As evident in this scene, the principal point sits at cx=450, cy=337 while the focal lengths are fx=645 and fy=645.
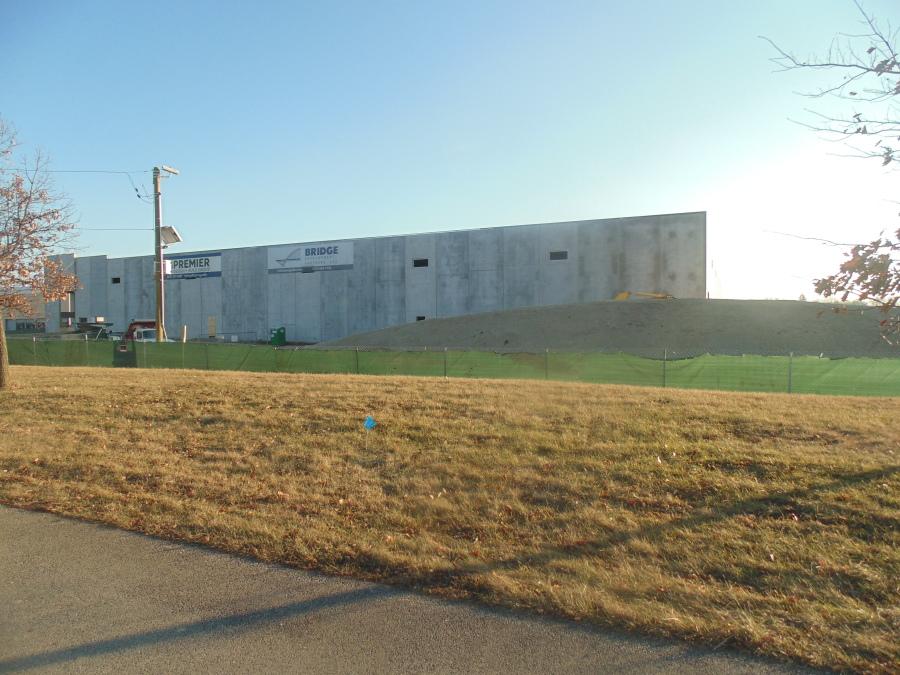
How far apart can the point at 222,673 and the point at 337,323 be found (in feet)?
159

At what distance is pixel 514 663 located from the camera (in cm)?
352

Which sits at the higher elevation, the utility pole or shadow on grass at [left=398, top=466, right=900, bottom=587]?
the utility pole

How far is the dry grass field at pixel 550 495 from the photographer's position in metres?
4.20

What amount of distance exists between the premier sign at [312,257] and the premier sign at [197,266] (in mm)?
5709

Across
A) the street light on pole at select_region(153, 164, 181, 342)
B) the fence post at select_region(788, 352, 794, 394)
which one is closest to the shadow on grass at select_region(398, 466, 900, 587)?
the fence post at select_region(788, 352, 794, 394)

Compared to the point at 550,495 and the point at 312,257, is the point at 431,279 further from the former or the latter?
the point at 550,495

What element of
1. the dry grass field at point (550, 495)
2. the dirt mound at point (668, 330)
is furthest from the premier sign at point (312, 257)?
the dry grass field at point (550, 495)

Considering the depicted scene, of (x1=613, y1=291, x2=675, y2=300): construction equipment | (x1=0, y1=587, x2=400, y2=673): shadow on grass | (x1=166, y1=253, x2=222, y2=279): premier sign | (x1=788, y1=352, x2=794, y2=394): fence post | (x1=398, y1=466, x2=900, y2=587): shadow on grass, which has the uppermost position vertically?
(x1=166, y1=253, x2=222, y2=279): premier sign

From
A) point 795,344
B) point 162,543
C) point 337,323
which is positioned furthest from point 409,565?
point 337,323

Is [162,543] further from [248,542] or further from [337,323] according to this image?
[337,323]

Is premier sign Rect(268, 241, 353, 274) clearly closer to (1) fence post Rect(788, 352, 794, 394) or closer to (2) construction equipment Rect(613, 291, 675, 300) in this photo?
(2) construction equipment Rect(613, 291, 675, 300)

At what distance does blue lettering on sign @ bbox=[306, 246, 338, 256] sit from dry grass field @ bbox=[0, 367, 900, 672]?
4113 centimetres

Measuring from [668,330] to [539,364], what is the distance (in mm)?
20803

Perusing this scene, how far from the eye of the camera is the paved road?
354 cm
